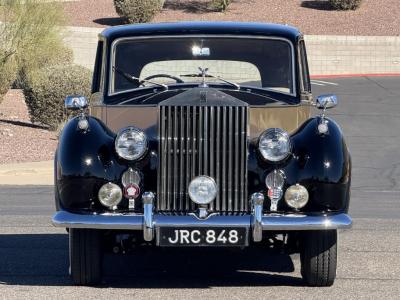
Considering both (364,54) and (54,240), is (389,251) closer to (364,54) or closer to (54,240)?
(54,240)

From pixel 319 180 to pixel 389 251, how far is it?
2.41 m

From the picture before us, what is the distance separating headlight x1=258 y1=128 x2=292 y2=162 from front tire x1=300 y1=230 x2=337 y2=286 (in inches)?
25.5

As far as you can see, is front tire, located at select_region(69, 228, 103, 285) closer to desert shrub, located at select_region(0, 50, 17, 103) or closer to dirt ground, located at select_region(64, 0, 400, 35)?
desert shrub, located at select_region(0, 50, 17, 103)

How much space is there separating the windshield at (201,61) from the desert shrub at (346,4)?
1232 inches

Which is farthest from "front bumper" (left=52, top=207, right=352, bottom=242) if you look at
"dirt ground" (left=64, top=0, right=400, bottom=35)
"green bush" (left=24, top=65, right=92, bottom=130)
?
"dirt ground" (left=64, top=0, right=400, bottom=35)

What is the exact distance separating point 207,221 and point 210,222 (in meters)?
0.02

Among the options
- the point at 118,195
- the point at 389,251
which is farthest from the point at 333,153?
the point at 389,251

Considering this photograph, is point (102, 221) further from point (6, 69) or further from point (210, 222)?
point (6, 69)

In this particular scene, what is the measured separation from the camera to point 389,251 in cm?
986

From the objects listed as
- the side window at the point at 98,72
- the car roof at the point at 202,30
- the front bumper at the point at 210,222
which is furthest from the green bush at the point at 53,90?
the front bumper at the point at 210,222

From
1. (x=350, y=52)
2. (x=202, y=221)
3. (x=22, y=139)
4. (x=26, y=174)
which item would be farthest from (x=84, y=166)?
(x=350, y=52)

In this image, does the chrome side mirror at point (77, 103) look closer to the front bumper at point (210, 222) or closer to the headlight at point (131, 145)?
the headlight at point (131, 145)

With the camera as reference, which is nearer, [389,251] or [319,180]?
[319,180]

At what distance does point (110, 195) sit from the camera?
7715 millimetres
